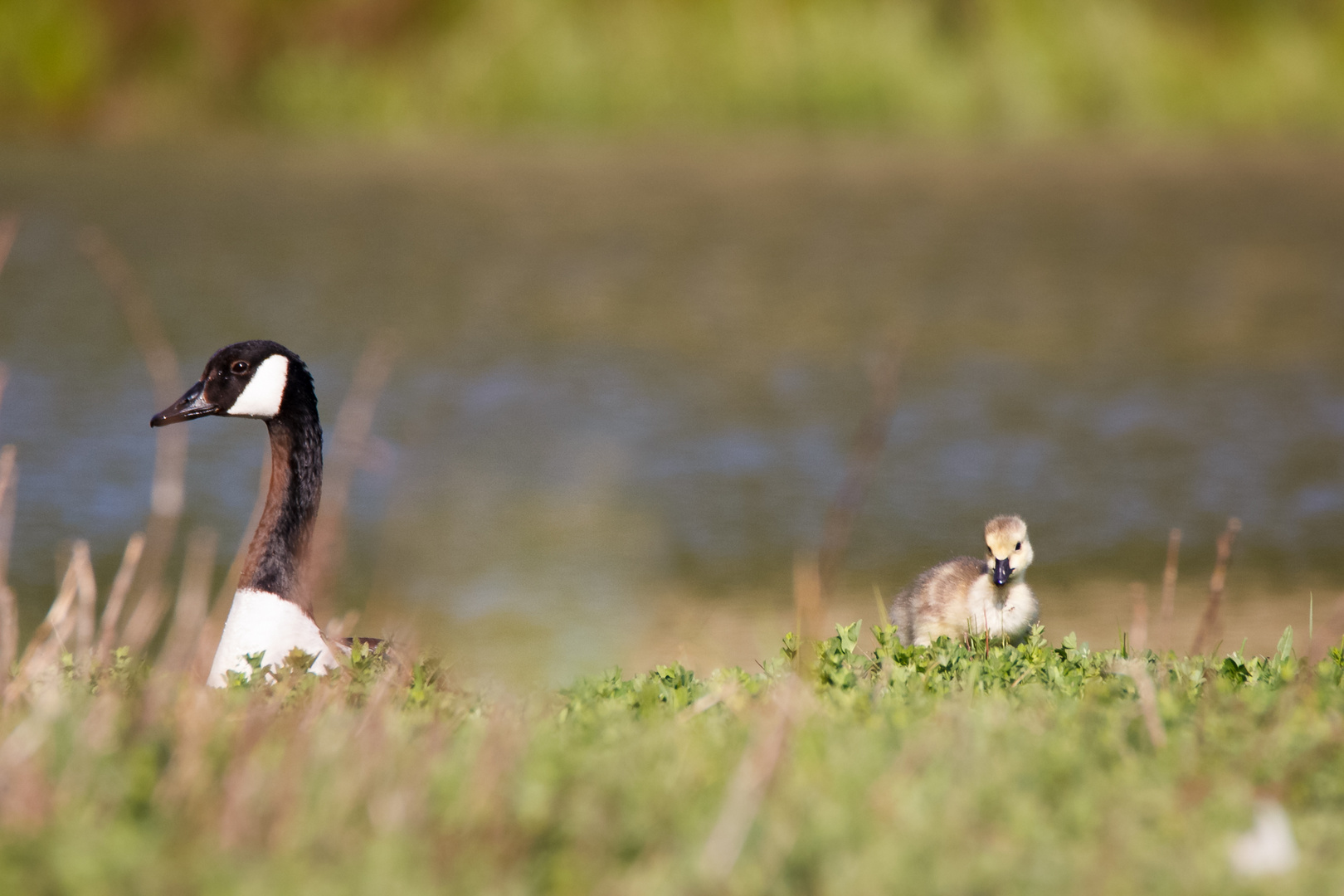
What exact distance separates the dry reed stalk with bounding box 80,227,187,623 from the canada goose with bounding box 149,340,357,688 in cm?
20

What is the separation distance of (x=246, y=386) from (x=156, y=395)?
29.1ft

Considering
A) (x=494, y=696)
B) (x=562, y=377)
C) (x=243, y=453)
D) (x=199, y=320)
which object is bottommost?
(x=494, y=696)

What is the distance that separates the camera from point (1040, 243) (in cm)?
2395

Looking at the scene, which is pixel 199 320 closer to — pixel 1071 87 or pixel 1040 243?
pixel 1040 243

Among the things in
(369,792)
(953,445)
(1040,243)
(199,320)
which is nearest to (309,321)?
(199,320)

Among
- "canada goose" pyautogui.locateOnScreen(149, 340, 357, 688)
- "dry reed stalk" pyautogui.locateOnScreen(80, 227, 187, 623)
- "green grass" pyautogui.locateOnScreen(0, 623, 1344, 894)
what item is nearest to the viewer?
"green grass" pyautogui.locateOnScreen(0, 623, 1344, 894)

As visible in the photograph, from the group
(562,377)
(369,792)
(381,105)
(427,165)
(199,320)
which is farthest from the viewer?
(381,105)

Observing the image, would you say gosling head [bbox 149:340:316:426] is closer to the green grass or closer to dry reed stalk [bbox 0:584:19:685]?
dry reed stalk [bbox 0:584:19:685]

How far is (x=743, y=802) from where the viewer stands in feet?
11.4

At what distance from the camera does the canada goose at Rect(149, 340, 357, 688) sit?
5.66 m

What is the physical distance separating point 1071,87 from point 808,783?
A: 30.2 metres

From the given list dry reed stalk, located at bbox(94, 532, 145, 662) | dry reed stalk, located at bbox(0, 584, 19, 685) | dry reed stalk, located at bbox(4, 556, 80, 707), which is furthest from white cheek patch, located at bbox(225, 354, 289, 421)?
dry reed stalk, located at bbox(0, 584, 19, 685)

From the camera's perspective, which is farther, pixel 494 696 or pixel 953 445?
pixel 953 445

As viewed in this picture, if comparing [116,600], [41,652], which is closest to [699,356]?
[116,600]
